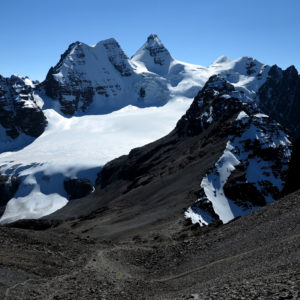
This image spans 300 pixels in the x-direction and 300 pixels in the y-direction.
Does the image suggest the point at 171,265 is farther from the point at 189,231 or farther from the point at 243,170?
the point at 243,170

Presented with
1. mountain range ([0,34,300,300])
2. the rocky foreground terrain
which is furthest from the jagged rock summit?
the rocky foreground terrain

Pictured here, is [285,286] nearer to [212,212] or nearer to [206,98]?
[212,212]

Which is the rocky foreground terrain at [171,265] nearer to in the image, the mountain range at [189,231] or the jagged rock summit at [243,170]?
the mountain range at [189,231]

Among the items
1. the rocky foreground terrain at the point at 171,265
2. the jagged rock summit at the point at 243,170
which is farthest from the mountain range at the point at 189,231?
the jagged rock summit at the point at 243,170

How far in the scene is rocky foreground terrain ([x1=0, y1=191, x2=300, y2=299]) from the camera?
2442 cm

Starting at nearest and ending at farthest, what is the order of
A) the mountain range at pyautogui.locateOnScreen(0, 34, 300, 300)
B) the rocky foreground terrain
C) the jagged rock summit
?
the rocky foreground terrain
the mountain range at pyautogui.locateOnScreen(0, 34, 300, 300)
the jagged rock summit

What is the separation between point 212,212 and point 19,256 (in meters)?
54.1

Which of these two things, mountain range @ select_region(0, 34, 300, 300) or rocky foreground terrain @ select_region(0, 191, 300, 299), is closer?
rocky foreground terrain @ select_region(0, 191, 300, 299)

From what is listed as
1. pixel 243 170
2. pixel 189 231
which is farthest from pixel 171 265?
pixel 243 170

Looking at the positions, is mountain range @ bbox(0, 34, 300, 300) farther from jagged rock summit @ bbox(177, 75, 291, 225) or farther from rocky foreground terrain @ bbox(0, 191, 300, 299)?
jagged rock summit @ bbox(177, 75, 291, 225)

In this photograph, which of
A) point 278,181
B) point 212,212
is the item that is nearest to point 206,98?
point 278,181

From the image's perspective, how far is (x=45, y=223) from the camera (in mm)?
92562

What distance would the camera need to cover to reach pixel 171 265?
3881cm

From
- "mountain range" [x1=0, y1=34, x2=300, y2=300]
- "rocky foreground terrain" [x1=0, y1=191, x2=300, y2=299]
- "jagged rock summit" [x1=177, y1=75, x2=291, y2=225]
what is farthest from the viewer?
"jagged rock summit" [x1=177, y1=75, x2=291, y2=225]
